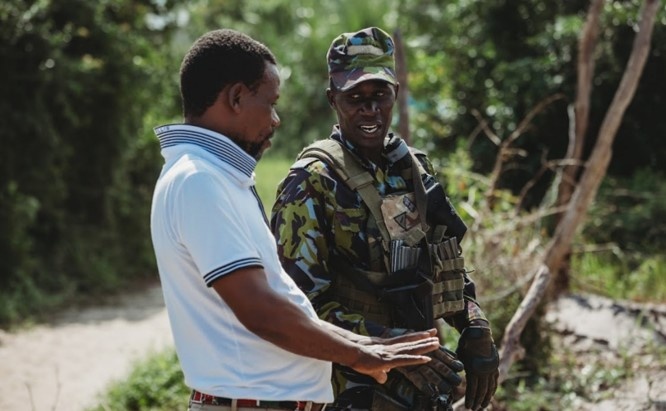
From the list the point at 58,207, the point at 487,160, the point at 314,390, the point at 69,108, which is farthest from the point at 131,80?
the point at 314,390

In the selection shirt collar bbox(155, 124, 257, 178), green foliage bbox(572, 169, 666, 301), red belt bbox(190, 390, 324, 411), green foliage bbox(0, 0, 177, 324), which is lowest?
red belt bbox(190, 390, 324, 411)

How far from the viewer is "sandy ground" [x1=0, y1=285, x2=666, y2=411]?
5.38 meters

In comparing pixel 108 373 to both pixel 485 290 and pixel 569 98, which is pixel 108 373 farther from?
pixel 569 98

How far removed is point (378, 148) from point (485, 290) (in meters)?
2.89

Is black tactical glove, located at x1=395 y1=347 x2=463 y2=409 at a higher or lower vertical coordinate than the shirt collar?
lower

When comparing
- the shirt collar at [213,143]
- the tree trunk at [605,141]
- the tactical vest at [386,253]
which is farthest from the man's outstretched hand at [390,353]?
the tree trunk at [605,141]

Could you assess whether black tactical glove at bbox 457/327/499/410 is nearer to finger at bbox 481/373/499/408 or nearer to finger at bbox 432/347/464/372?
finger at bbox 481/373/499/408

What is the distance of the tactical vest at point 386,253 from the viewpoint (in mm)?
2928

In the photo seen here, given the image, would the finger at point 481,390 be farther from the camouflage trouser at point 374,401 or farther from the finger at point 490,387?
the camouflage trouser at point 374,401

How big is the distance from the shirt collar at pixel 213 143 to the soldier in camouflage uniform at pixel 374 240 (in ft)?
1.98

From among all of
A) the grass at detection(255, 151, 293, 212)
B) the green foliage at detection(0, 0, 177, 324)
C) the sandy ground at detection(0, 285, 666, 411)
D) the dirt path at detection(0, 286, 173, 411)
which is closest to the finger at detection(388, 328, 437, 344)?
the sandy ground at detection(0, 285, 666, 411)

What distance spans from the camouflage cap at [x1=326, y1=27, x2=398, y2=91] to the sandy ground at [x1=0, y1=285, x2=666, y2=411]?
202 centimetres

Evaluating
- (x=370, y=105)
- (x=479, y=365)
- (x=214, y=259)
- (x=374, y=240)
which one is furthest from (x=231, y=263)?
(x=479, y=365)

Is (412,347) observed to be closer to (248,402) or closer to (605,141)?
(248,402)
